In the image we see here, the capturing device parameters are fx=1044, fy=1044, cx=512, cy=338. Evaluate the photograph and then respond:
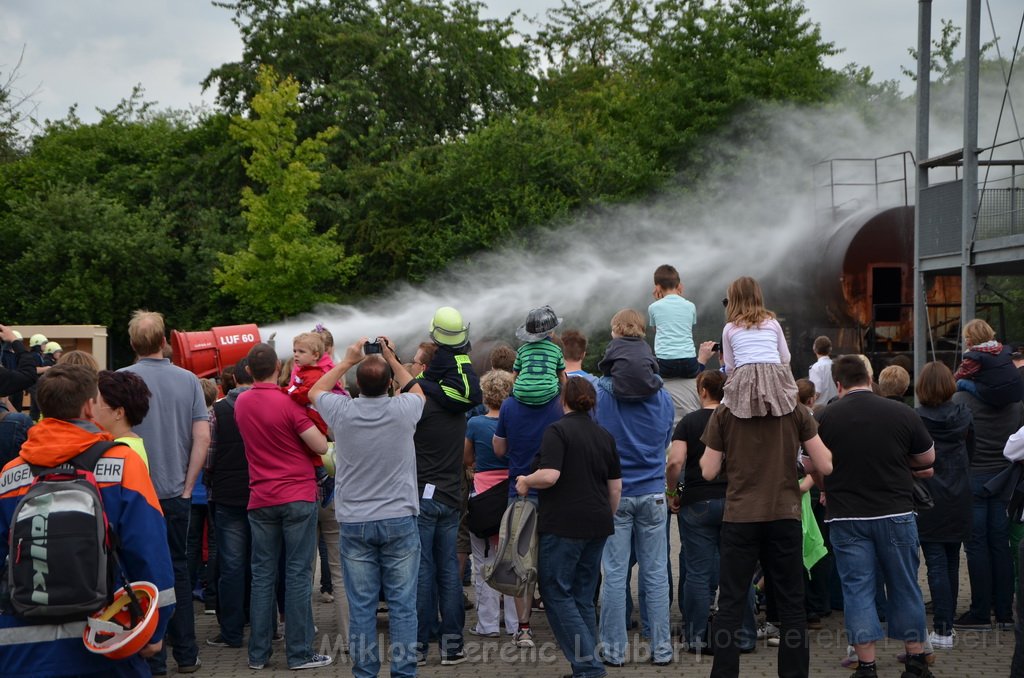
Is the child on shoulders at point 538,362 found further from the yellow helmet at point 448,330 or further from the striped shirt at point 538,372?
the yellow helmet at point 448,330

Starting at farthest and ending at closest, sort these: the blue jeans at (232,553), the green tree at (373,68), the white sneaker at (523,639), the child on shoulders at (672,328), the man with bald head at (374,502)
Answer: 1. the green tree at (373,68)
2. the child on shoulders at (672,328)
3. the white sneaker at (523,639)
4. the blue jeans at (232,553)
5. the man with bald head at (374,502)

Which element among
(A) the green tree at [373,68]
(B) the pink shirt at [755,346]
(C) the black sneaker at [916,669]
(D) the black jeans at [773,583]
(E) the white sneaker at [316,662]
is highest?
(A) the green tree at [373,68]

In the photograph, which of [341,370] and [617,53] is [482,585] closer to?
[341,370]

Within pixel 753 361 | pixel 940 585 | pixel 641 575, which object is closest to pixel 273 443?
pixel 641 575

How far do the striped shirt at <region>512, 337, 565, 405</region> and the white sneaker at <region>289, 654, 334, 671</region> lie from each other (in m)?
2.07

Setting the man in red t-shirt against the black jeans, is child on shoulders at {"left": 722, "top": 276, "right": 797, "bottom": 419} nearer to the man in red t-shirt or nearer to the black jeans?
the black jeans

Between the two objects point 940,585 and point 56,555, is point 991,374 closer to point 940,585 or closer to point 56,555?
point 940,585

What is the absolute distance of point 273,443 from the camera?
6.35m

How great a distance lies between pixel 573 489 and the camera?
5.83 m

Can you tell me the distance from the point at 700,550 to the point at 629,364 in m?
1.24

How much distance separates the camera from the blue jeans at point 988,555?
7.23 metres

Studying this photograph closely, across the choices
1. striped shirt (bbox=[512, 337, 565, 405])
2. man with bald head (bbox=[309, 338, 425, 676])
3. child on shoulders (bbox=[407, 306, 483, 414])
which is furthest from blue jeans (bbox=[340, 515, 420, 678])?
striped shirt (bbox=[512, 337, 565, 405])

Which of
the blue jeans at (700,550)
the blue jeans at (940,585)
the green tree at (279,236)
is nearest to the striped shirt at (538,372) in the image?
the blue jeans at (700,550)

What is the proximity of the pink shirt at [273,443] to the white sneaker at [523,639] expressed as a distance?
1.78m
